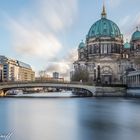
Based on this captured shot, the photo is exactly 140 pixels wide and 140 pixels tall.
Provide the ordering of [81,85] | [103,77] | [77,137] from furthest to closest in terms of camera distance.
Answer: [103,77] → [81,85] → [77,137]

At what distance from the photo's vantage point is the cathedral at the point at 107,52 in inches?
4515

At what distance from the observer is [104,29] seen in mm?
122625

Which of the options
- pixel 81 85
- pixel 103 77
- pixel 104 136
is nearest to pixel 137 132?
pixel 104 136

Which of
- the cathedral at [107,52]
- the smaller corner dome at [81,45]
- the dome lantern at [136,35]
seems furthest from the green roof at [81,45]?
the dome lantern at [136,35]

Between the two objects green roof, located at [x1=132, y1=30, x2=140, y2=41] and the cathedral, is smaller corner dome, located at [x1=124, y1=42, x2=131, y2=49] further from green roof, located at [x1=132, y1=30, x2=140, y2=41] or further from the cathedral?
green roof, located at [x1=132, y1=30, x2=140, y2=41]

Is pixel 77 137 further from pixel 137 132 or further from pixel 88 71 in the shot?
pixel 88 71

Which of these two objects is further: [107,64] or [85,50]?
[85,50]

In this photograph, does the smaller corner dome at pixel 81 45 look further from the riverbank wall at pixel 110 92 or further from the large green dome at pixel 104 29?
the riverbank wall at pixel 110 92

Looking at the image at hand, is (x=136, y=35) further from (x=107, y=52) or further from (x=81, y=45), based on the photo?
(x=81, y=45)

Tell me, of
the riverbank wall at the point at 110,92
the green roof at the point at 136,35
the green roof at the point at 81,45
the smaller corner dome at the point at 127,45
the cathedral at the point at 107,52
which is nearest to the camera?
the riverbank wall at the point at 110,92

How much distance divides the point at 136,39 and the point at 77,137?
10559 centimetres

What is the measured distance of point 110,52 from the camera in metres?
120

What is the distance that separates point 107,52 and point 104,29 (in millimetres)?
8314

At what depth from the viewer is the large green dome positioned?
122 meters
